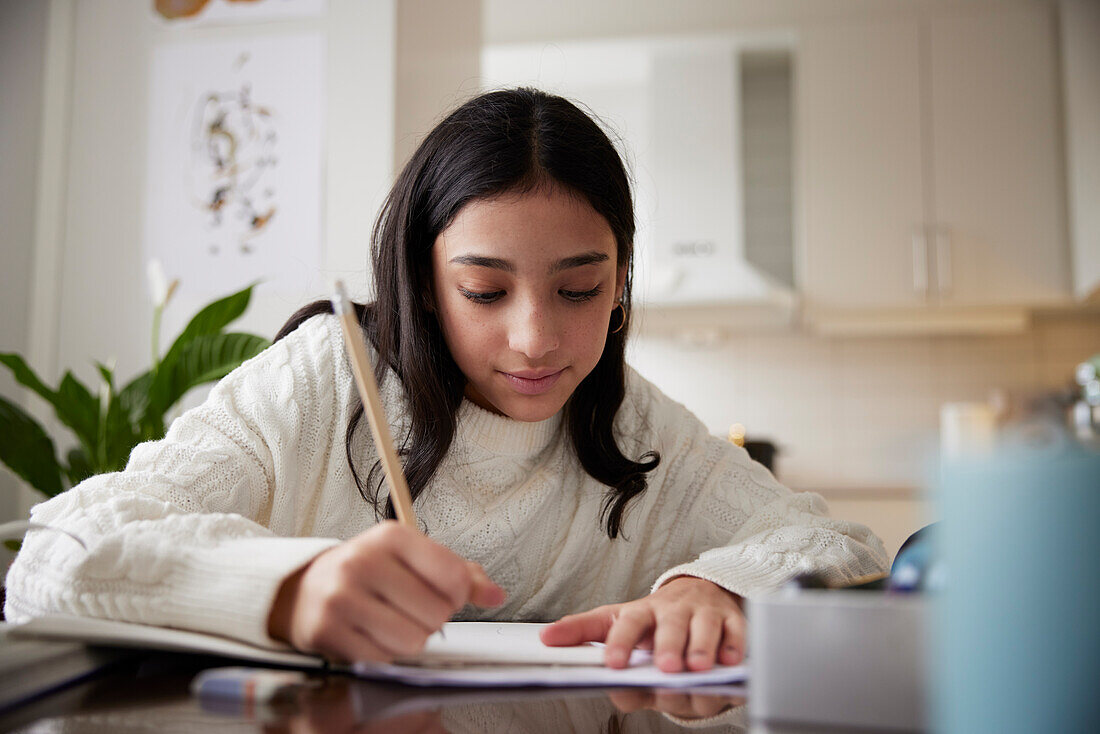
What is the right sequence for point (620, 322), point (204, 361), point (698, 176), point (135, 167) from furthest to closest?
point (698, 176) < point (135, 167) < point (204, 361) < point (620, 322)

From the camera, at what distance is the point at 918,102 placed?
10.9 feet

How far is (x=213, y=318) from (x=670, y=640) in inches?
55.0

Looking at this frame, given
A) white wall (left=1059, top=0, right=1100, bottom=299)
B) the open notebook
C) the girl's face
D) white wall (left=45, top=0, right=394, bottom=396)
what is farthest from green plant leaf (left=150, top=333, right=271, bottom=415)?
white wall (left=1059, top=0, right=1100, bottom=299)

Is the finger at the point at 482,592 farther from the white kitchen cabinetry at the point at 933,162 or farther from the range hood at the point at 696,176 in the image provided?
the white kitchen cabinetry at the point at 933,162

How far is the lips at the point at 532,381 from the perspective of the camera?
92 cm

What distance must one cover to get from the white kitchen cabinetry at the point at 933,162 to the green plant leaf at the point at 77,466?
245 cm

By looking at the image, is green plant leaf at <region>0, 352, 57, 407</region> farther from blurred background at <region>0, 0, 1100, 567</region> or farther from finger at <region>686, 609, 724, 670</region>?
finger at <region>686, 609, 724, 670</region>

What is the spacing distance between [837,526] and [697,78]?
2857mm

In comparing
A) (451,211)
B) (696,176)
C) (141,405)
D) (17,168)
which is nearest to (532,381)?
(451,211)

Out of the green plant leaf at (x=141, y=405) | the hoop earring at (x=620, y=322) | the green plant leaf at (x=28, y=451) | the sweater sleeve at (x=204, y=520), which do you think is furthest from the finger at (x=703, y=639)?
the green plant leaf at (x=28, y=451)

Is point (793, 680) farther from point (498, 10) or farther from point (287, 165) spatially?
point (498, 10)

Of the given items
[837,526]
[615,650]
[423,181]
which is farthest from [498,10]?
[615,650]

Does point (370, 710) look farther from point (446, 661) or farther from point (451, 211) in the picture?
point (451, 211)

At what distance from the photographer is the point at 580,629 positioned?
2.08ft
